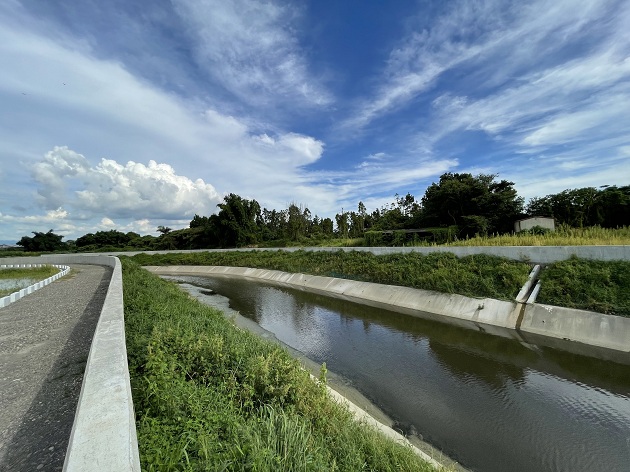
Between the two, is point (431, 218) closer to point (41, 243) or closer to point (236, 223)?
point (236, 223)

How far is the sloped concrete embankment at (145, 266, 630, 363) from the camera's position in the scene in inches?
328

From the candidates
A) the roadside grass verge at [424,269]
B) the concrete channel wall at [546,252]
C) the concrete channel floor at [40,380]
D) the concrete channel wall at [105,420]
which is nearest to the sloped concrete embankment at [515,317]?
the roadside grass verge at [424,269]

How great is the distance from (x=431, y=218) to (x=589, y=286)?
2015cm

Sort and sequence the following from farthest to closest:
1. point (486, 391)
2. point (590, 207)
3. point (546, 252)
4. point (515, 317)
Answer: point (590, 207) → point (546, 252) → point (515, 317) → point (486, 391)

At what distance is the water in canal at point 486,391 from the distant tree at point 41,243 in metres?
64.4

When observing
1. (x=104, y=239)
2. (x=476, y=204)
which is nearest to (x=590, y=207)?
(x=476, y=204)

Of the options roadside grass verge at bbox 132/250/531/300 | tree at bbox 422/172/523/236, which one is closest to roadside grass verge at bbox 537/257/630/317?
roadside grass verge at bbox 132/250/531/300

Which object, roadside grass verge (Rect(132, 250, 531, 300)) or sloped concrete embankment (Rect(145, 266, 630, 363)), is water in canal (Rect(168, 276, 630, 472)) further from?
roadside grass verge (Rect(132, 250, 531, 300))

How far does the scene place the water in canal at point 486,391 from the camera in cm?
470

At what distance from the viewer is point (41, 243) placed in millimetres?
55406

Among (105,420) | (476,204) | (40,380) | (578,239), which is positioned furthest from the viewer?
(476,204)

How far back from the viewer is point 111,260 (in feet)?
95.6

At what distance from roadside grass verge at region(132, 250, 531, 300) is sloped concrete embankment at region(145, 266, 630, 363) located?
0.47 meters

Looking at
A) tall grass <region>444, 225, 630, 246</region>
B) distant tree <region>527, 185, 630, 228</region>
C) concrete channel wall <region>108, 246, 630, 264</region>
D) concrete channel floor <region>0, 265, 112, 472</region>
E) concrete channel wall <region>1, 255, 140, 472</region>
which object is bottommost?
concrete channel floor <region>0, 265, 112, 472</region>
